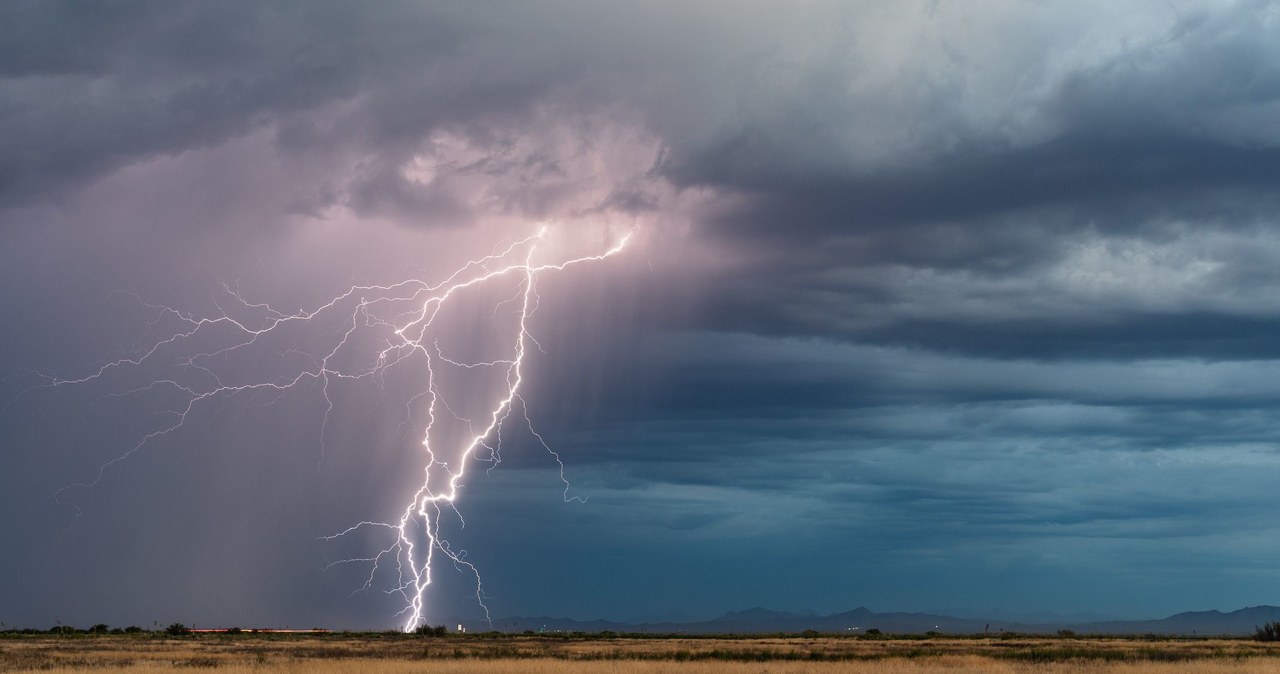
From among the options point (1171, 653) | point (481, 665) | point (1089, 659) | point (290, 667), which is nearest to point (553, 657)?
point (481, 665)

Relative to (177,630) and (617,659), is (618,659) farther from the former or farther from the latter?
(177,630)

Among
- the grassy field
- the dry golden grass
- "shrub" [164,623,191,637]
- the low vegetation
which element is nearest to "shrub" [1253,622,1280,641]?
the low vegetation

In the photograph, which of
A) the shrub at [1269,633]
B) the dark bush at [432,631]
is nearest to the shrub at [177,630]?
the dark bush at [432,631]

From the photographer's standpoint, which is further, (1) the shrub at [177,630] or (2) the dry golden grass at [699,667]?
(1) the shrub at [177,630]

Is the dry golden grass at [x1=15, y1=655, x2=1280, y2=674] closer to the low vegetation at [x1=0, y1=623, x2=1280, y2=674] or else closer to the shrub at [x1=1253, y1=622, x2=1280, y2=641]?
the low vegetation at [x1=0, y1=623, x2=1280, y2=674]

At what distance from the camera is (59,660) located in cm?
4622

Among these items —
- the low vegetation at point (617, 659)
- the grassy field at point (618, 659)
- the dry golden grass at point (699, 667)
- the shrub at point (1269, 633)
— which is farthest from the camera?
the shrub at point (1269, 633)

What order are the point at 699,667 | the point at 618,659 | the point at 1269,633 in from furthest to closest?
the point at 1269,633 < the point at 618,659 < the point at 699,667

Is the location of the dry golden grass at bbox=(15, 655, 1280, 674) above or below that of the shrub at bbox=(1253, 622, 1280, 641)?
above

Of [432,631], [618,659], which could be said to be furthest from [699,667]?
[432,631]

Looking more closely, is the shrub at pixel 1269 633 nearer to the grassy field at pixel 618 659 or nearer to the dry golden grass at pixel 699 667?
the grassy field at pixel 618 659

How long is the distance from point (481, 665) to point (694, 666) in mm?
7566

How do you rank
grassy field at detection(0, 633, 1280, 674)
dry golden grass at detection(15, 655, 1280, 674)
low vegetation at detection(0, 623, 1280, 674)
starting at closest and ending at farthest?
dry golden grass at detection(15, 655, 1280, 674) < grassy field at detection(0, 633, 1280, 674) < low vegetation at detection(0, 623, 1280, 674)

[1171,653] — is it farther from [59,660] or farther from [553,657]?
[59,660]
